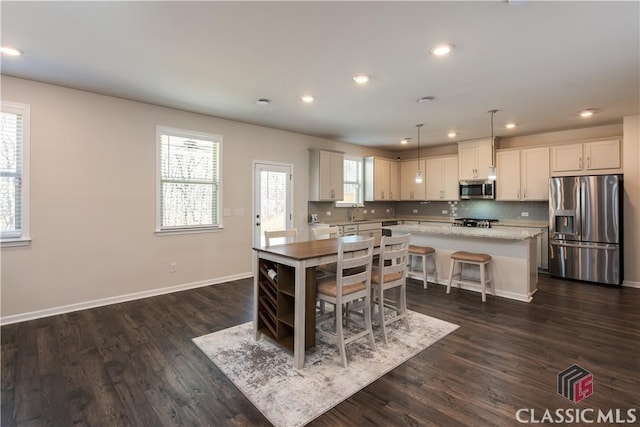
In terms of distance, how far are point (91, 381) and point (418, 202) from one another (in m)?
7.19

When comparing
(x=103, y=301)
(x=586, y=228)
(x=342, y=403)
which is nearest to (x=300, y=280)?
(x=342, y=403)

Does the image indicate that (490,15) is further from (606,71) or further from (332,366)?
(332,366)

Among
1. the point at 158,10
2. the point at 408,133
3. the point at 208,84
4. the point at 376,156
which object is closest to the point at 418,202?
the point at 376,156

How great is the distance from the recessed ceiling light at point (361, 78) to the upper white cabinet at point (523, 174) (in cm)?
417

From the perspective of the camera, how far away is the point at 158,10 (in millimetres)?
2207

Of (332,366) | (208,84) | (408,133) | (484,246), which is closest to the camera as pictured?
(332,366)

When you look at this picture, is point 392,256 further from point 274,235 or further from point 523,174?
point 523,174

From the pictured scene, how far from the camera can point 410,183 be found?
7.81m

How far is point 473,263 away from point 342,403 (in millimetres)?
3090

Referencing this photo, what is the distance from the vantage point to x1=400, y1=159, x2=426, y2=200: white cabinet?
753 cm

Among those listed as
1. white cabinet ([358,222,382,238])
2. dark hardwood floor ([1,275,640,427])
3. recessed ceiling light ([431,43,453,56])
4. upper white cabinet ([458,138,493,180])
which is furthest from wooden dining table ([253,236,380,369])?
upper white cabinet ([458,138,493,180])

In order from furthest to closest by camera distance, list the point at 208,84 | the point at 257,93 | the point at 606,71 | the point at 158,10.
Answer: the point at 257,93, the point at 208,84, the point at 606,71, the point at 158,10

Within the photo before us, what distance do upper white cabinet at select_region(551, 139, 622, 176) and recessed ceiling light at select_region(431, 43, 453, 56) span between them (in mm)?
4202

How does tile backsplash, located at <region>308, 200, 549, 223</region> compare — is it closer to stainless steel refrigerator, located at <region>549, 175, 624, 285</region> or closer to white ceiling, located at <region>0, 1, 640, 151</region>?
stainless steel refrigerator, located at <region>549, 175, 624, 285</region>
